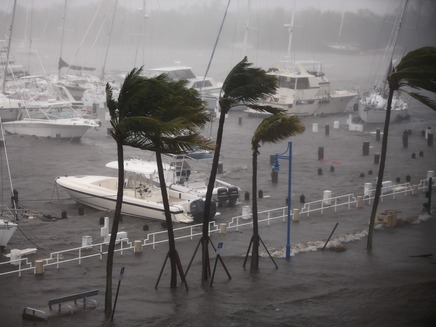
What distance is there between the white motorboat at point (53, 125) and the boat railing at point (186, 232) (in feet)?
66.5

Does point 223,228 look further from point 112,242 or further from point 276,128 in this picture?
point 112,242

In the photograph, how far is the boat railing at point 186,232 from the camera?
2394cm

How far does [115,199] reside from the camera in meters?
31.1

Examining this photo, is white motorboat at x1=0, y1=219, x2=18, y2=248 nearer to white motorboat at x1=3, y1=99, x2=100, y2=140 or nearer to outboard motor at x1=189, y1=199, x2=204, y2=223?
outboard motor at x1=189, y1=199, x2=204, y2=223

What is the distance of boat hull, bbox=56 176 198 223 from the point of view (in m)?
29.8

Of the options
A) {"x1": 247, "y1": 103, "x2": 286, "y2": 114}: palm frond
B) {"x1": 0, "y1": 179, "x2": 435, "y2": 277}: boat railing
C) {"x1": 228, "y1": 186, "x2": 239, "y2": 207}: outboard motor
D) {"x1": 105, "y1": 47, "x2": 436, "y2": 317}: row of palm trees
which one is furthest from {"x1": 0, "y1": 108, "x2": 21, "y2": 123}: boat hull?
{"x1": 247, "y1": 103, "x2": 286, "y2": 114}: palm frond

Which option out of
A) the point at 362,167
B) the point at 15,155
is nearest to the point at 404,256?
the point at 362,167

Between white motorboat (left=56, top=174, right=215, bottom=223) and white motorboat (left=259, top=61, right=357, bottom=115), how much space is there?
3041 cm

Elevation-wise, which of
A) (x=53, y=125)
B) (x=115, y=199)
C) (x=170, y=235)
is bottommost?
(x=53, y=125)

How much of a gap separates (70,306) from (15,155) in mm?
27741

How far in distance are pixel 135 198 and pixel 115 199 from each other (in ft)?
2.55

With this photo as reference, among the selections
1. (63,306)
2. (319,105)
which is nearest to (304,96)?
(319,105)

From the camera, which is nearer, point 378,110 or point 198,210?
point 198,210

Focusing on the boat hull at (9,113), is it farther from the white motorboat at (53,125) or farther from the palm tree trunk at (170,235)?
the palm tree trunk at (170,235)
